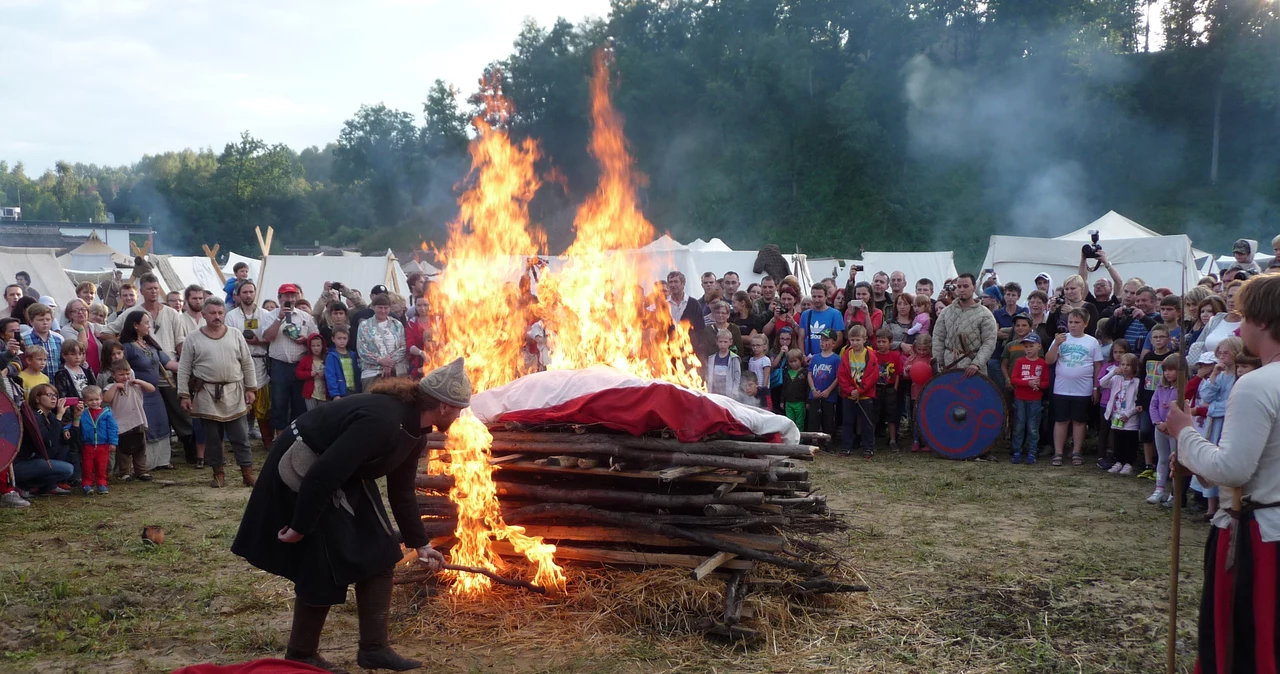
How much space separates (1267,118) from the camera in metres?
37.3

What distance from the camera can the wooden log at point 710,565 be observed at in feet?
16.4

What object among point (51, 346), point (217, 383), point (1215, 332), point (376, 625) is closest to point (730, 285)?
point (1215, 332)

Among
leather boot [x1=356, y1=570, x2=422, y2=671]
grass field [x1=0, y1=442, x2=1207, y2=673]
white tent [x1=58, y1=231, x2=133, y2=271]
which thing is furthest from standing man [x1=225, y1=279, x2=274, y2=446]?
white tent [x1=58, y1=231, x2=133, y2=271]

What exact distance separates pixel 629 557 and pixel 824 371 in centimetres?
632

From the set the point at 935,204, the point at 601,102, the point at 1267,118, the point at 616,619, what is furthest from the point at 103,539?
the point at 1267,118

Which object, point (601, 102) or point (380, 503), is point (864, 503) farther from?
point (601, 102)

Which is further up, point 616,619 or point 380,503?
point 380,503

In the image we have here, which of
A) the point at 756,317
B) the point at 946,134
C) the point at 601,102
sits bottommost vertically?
the point at 756,317

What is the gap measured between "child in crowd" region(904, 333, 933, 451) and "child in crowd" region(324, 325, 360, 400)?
6.62 metres

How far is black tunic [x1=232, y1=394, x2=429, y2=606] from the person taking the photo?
4.09 metres

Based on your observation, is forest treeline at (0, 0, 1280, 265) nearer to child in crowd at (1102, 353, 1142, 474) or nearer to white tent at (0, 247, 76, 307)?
white tent at (0, 247, 76, 307)

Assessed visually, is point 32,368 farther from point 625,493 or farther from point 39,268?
point 39,268

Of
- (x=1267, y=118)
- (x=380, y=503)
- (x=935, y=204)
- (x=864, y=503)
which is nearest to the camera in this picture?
(x=380, y=503)

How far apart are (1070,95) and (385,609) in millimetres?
41025
